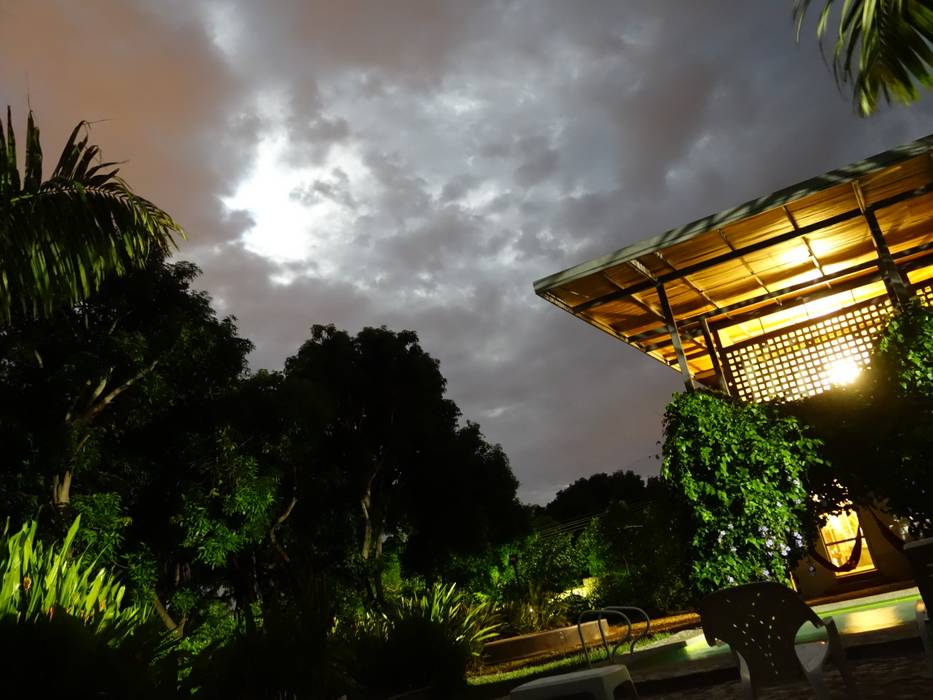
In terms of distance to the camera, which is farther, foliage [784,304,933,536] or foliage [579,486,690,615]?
foliage [579,486,690,615]

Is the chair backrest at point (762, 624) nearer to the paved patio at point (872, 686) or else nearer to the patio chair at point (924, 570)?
the patio chair at point (924, 570)

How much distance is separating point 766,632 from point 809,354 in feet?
23.1

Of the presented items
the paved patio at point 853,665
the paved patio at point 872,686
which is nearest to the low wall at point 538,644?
the paved patio at point 853,665

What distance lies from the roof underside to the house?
0.06ft

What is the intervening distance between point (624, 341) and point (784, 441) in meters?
4.18

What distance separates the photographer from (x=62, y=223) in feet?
13.6

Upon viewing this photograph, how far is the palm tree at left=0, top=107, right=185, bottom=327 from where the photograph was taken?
3.98 meters

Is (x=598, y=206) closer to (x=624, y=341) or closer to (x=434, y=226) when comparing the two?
(x=434, y=226)

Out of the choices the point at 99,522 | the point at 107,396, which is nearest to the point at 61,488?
the point at 99,522

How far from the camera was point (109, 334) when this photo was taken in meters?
11.9

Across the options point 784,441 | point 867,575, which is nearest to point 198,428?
point 784,441

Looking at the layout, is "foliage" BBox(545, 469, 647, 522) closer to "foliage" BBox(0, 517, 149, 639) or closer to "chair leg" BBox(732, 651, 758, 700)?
"chair leg" BBox(732, 651, 758, 700)

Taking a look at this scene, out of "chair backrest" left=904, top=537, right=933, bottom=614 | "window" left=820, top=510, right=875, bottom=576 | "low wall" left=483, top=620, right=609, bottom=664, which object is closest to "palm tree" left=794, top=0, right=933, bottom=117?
"chair backrest" left=904, top=537, right=933, bottom=614

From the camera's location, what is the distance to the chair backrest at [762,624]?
362 centimetres
